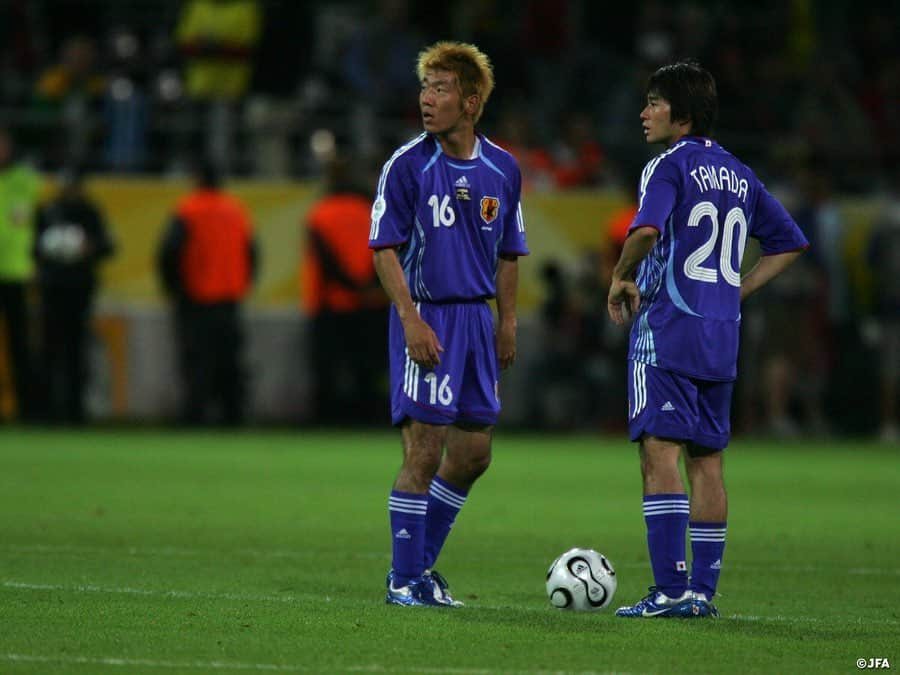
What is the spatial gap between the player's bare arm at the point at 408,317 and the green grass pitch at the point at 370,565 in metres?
1.06

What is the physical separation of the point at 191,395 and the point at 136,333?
110 cm

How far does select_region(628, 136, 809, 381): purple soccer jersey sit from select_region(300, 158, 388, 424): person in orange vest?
10.8 meters

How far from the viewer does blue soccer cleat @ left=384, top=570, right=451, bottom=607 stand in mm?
7770

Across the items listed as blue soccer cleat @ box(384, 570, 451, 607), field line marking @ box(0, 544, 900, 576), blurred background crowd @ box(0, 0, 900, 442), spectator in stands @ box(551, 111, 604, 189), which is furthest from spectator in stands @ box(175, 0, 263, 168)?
blue soccer cleat @ box(384, 570, 451, 607)

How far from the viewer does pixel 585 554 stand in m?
7.93

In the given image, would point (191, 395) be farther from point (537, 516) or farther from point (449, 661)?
point (449, 661)

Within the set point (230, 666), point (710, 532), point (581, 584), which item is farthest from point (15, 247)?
point (230, 666)

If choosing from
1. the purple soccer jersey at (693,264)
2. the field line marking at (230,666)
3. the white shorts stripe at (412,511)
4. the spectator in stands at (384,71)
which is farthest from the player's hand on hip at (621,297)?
the spectator in stands at (384,71)

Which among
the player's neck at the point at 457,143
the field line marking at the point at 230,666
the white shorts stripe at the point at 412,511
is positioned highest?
the player's neck at the point at 457,143

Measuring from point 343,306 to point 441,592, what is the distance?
11140 millimetres

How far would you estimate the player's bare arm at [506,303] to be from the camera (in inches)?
325

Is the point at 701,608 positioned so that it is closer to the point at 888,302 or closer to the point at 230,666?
the point at 230,666

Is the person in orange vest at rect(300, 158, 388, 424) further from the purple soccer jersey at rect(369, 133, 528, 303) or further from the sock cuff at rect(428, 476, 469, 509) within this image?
the purple soccer jersey at rect(369, 133, 528, 303)

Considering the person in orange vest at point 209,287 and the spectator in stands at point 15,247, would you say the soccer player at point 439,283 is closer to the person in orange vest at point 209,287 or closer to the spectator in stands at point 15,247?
the person in orange vest at point 209,287
